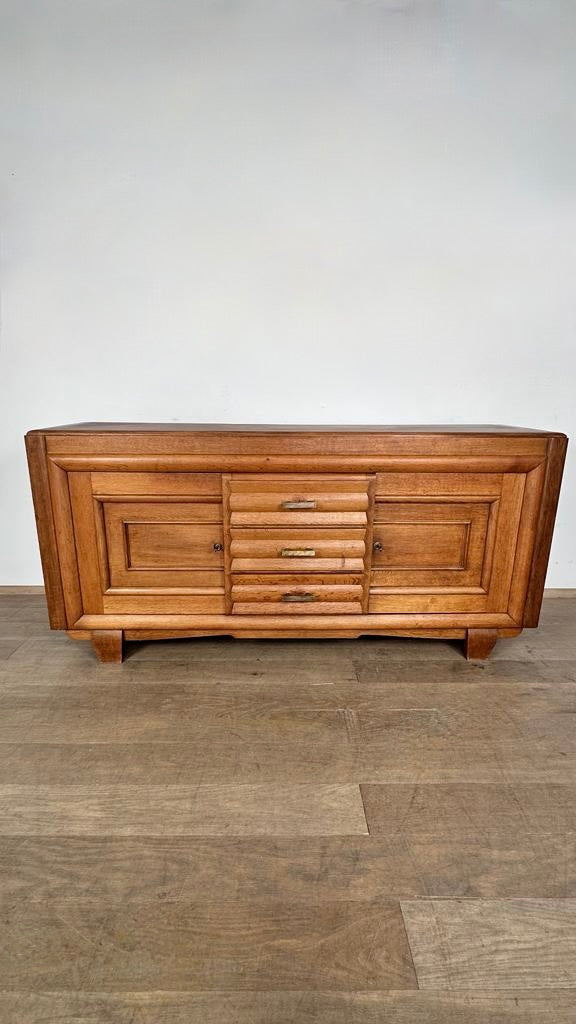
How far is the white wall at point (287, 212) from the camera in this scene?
1722 millimetres

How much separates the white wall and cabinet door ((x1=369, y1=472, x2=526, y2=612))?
0.58 meters

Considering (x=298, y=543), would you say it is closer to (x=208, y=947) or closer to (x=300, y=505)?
(x=300, y=505)

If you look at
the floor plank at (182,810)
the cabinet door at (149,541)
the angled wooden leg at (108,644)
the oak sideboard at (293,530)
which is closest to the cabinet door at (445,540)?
the oak sideboard at (293,530)

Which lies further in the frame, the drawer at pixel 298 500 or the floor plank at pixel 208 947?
the drawer at pixel 298 500

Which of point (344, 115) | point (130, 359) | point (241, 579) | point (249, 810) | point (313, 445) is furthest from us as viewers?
point (130, 359)

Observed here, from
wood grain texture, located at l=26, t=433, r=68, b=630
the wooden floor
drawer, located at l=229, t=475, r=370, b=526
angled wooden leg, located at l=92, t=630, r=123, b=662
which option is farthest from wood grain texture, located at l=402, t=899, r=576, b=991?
wood grain texture, located at l=26, t=433, r=68, b=630

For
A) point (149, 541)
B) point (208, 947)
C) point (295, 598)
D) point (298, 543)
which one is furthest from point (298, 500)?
point (208, 947)

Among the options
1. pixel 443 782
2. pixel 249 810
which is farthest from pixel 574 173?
pixel 249 810

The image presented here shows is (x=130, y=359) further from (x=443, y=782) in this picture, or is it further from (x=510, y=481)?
(x=443, y=782)

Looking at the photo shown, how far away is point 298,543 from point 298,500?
13 centimetres

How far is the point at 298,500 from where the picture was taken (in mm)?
1498

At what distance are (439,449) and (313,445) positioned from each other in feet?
1.16

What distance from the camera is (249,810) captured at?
3.45 ft

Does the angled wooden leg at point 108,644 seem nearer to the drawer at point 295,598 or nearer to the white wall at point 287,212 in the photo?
the drawer at point 295,598
